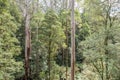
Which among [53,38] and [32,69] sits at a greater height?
[53,38]

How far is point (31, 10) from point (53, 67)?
5.49m

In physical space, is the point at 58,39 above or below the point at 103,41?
below

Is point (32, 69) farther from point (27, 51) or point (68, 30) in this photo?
point (68, 30)

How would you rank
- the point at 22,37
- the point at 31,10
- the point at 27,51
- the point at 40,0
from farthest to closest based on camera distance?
the point at 40,0, the point at 22,37, the point at 31,10, the point at 27,51

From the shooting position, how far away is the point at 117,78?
1231 centimetres

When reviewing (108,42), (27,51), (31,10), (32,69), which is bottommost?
(32,69)

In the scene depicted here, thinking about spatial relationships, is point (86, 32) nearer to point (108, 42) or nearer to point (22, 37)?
point (22, 37)

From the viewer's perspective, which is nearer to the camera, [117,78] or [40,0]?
[117,78]

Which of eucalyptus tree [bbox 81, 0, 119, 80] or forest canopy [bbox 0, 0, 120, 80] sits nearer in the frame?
forest canopy [bbox 0, 0, 120, 80]

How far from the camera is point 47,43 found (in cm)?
1792

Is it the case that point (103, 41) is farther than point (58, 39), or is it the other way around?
point (58, 39)

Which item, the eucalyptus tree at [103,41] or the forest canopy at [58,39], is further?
the eucalyptus tree at [103,41]

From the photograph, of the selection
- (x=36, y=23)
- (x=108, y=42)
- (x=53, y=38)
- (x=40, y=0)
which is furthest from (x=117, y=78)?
(x=40, y=0)

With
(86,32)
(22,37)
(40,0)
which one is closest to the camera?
(22,37)
